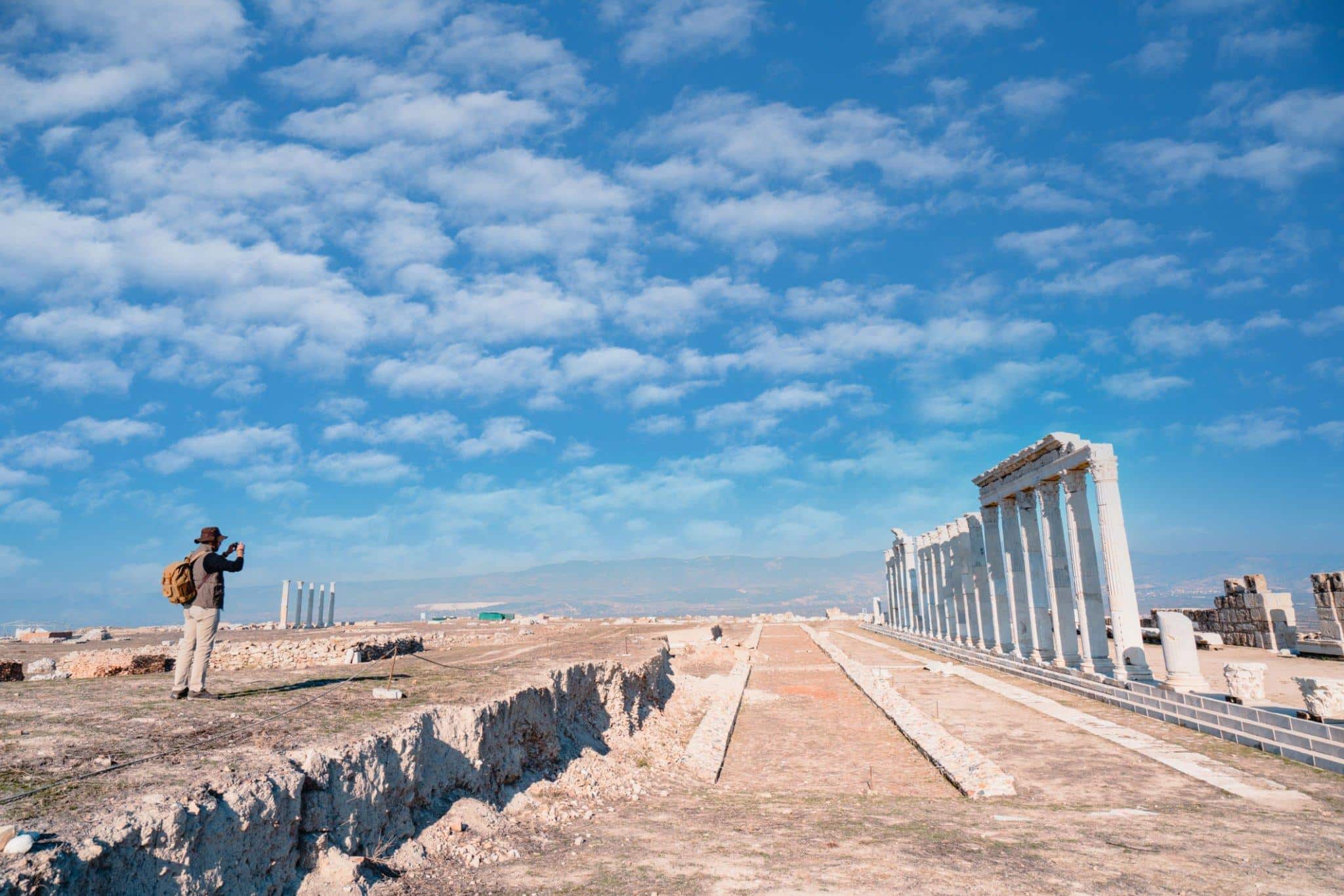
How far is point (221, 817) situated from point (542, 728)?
234 inches

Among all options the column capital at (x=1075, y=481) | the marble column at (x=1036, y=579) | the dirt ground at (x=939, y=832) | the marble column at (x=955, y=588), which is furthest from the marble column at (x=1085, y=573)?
the marble column at (x=955, y=588)

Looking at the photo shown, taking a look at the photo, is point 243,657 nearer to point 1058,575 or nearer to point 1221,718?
point 1221,718

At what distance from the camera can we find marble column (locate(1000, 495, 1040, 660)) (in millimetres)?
25844

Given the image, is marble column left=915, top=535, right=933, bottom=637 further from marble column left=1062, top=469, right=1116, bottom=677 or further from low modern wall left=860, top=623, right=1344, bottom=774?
marble column left=1062, top=469, right=1116, bottom=677

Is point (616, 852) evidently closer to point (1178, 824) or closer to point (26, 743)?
point (26, 743)

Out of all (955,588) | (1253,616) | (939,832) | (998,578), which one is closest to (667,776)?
(939,832)

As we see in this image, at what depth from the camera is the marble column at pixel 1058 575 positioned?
22.5m

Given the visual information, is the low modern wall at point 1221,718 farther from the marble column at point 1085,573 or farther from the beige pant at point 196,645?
the beige pant at point 196,645

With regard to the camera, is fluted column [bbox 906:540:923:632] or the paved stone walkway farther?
fluted column [bbox 906:540:923:632]

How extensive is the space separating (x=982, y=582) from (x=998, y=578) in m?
2.02

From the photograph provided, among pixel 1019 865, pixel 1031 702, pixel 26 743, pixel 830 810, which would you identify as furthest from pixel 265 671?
pixel 1031 702

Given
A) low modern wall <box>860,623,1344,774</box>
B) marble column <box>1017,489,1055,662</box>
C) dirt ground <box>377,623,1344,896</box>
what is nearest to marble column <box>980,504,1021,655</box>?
marble column <box>1017,489,1055,662</box>

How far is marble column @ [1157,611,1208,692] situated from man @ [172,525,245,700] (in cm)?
1732

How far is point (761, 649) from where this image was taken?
119ft
